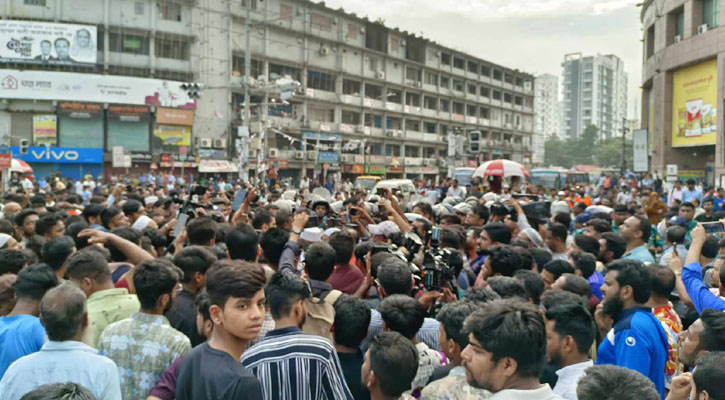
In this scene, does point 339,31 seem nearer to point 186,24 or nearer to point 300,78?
point 300,78

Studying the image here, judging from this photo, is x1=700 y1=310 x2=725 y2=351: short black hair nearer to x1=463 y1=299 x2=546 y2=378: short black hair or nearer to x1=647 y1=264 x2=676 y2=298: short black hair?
x1=647 y1=264 x2=676 y2=298: short black hair

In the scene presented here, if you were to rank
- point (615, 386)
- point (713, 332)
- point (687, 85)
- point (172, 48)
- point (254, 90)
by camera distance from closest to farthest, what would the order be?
1. point (615, 386)
2. point (713, 332)
3. point (687, 85)
4. point (172, 48)
5. point (254, 90)

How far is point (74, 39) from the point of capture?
33562mm

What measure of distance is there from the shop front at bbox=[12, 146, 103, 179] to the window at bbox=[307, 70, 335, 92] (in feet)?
56.1

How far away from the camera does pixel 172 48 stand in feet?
124

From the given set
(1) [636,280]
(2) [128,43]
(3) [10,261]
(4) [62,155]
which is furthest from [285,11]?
(1) [636,280]

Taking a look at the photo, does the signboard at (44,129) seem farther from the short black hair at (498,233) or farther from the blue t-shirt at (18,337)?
the blue t-shirt at (18,337)

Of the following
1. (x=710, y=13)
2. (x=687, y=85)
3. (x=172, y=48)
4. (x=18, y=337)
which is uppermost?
(x=172, y=48)

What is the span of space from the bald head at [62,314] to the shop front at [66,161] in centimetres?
3486

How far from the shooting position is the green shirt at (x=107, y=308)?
3.61 metres

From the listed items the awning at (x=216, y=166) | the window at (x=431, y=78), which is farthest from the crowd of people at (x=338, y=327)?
the window at (x=431, y=78)

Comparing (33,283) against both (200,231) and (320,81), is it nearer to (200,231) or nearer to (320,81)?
(200,231)

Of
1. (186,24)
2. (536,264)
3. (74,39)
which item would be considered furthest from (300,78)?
(536,264)

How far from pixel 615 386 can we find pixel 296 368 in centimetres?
145
